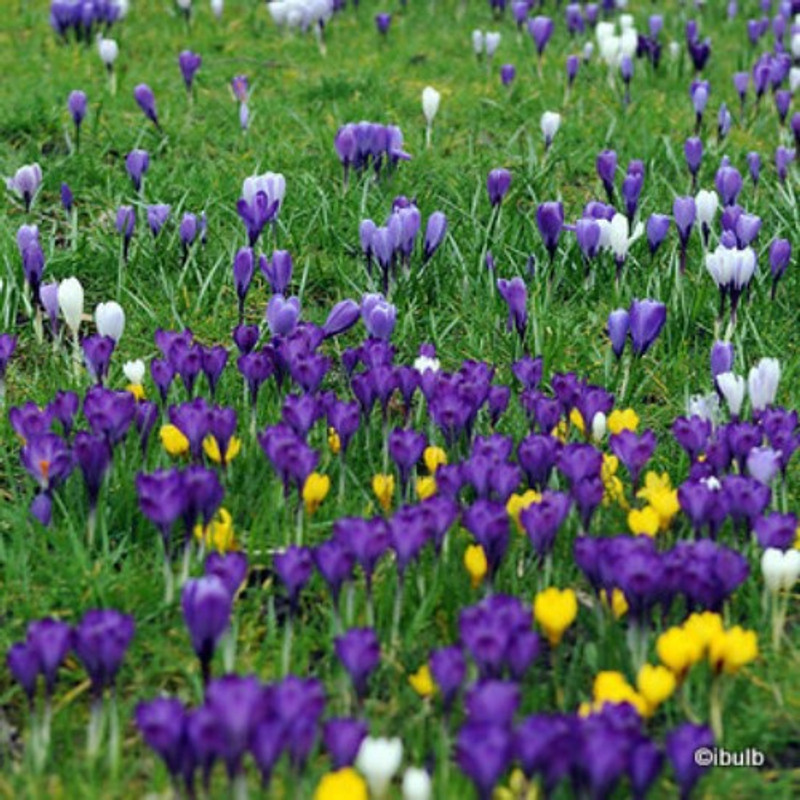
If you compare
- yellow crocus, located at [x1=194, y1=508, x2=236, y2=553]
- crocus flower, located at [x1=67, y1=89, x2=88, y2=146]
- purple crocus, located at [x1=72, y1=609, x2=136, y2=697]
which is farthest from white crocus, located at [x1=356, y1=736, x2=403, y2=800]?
crocus flower, located at [x1=67, y1=89, x2=88, y2=146]

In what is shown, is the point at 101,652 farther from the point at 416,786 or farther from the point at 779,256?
the point at 779,256

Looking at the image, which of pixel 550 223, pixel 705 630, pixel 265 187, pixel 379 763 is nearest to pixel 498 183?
pixel 550 223

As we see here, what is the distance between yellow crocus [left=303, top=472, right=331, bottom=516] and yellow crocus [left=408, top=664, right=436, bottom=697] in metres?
0.68

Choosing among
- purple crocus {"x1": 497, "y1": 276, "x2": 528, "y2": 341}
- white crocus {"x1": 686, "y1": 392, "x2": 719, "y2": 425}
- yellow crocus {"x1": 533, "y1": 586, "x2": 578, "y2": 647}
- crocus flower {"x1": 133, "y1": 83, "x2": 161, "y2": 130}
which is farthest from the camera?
crocus flower {"x1": 133, "y1": 83, "x2": 161, "y2": 130}

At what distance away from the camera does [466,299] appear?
4898 millimetres

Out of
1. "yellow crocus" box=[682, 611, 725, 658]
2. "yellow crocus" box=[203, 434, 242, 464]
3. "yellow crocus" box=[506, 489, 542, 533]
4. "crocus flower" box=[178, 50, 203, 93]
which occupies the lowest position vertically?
"yellow crocus" box=[682, 611, 725, 658]

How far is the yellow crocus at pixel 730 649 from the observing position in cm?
259

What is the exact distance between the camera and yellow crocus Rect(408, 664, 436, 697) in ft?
9.00

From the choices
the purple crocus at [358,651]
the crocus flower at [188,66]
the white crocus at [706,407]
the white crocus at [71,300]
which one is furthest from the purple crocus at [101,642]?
the crocus flower at [188,66]

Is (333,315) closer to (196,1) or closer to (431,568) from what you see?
(431,568)

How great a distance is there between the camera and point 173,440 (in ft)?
11.7

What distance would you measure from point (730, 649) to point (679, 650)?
0.11 m

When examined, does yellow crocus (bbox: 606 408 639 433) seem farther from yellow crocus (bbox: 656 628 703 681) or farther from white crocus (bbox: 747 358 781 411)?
yellow crocus (bbox: 656 628 703 681)

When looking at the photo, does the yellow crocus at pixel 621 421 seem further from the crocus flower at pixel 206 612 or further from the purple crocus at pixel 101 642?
the purple crocus at pixel 101 642
